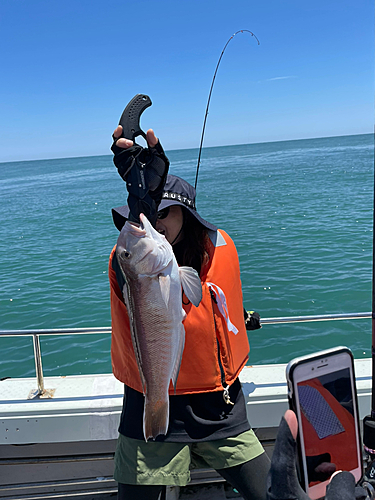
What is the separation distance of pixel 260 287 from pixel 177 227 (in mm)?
7265

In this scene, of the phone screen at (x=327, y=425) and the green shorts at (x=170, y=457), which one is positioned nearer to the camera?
the phone screen at (x=327, y=425)

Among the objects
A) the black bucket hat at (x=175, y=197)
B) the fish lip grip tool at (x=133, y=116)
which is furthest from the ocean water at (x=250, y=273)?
the fish lip grip tool at (x=133, y=116)

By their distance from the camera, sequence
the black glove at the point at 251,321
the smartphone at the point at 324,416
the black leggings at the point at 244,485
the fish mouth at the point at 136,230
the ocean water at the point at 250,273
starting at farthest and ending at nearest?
the ocean water at the point at 250,273 → the black glove at the point at 251,321 → the black leggings at the point at 244,485 → the fish mouth at the point at 136,230 → the smartphone at the point at 324,416

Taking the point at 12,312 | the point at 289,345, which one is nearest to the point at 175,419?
the point at 289,345

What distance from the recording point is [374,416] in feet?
5.14

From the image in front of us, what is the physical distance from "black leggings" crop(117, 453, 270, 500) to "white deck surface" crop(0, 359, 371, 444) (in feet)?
2.69

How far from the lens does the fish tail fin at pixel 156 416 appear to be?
1.75 meters

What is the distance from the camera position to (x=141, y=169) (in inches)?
63.4

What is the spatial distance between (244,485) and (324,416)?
0.90m

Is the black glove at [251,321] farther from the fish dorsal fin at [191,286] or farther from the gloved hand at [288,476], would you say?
the gloved hand at [288,476]

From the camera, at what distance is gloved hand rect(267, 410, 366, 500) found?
1.01m

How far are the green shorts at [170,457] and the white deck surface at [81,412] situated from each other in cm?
80

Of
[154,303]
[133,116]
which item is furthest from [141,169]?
[154,303]

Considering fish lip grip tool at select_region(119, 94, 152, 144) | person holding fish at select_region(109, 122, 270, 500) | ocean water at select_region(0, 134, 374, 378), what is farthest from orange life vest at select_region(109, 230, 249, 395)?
ocean water at select_region(0, 134, 374, 378)
